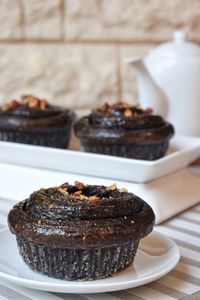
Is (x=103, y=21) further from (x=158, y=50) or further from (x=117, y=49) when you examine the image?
(x=158, y=50)

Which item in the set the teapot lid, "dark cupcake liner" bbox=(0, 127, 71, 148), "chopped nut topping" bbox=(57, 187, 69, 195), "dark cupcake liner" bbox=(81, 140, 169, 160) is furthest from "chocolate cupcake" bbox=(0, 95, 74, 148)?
"chopped nut topping" bbox=(57, 187, 69, 195)

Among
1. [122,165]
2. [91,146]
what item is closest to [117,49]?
[91,146]

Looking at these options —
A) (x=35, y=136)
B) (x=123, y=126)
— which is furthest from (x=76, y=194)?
(x=35, y=136)

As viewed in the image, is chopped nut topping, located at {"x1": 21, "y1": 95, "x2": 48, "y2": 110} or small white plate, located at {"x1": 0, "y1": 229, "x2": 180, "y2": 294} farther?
chopped nut topping, located at {"x1": 21, "y1": 95, "x2": 48, "y2": 110}

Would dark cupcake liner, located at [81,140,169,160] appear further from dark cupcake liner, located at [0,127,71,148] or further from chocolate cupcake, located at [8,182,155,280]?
chocolate cupcake, located at [8,182,155,280]

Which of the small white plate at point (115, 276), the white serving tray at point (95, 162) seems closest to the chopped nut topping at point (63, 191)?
the small white plate at point (115, 276)

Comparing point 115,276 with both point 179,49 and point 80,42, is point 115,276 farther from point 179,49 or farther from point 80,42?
point 80,42
